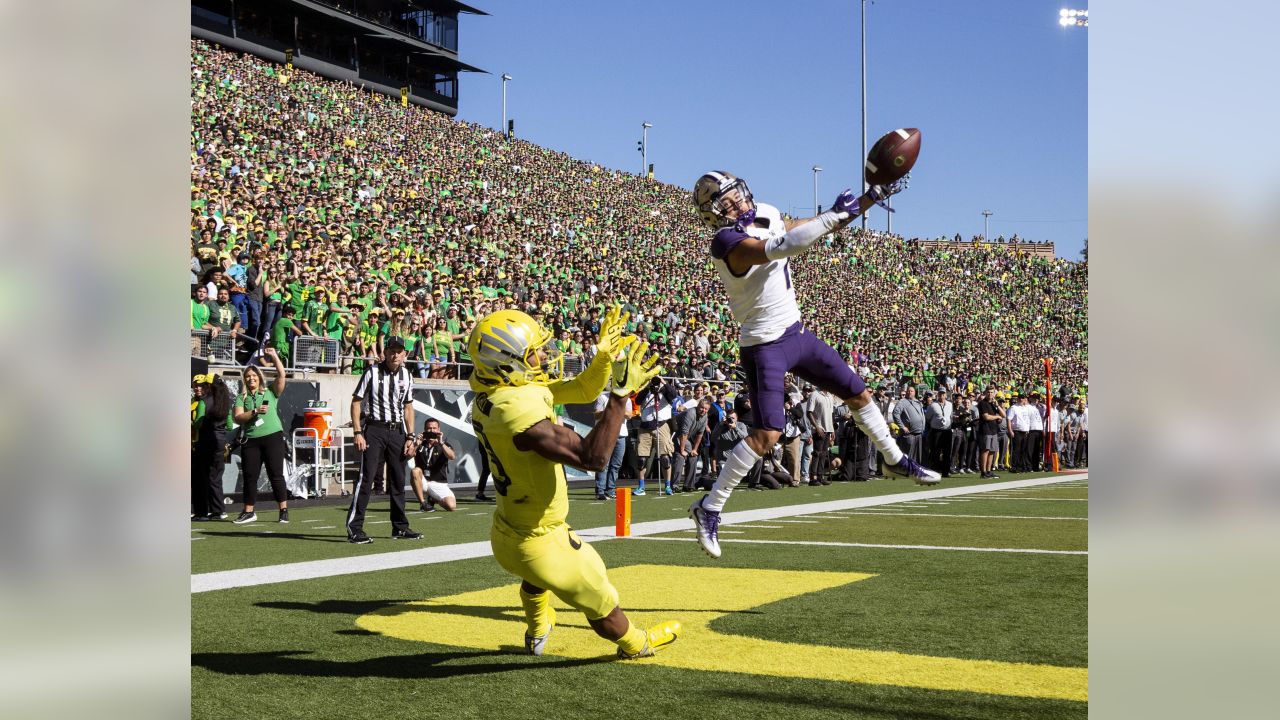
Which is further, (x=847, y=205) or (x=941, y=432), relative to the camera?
(x=941, y=432)

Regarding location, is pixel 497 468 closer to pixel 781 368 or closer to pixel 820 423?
pixel 781 368

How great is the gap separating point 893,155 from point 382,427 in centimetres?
604

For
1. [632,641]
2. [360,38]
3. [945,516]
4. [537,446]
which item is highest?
[360,38]

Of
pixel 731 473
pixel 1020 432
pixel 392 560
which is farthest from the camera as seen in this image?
pixel 1020 432

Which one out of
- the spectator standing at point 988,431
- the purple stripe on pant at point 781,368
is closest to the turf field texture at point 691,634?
the purple stripe on pant at point 781,368

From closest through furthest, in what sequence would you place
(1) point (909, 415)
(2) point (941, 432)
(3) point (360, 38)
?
(1) point (909, 415) < (2) point (941, 432) < (3) point (360, 38)

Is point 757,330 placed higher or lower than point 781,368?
higher

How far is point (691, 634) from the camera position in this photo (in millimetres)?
5566

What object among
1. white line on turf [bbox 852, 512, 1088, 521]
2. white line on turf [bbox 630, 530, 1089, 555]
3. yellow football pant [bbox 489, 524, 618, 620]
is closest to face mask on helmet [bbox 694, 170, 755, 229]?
yellow football pant [bbox 489, 524, 618, 620]

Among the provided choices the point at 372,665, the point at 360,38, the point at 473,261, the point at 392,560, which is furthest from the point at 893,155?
the point at 360,38

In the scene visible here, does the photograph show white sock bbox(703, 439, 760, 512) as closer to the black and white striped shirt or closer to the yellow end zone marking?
the yellow end zone marking

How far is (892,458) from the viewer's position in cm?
648
